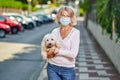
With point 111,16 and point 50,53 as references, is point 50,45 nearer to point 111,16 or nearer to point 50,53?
point 50,53

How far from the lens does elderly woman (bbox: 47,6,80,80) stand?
15.6 feet

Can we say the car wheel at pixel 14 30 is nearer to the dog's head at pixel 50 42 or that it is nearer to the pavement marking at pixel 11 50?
the pavement marking at pixel 11 50

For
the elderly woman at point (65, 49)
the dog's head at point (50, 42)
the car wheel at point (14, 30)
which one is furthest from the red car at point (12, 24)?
the dog's head at point (50, 42)

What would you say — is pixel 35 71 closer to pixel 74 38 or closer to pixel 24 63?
pixel 24 63

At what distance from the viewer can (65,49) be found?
4.75 meters

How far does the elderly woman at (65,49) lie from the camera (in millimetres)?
4746

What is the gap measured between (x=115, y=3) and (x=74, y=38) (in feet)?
28.6

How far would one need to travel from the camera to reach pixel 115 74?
1084 centimetres

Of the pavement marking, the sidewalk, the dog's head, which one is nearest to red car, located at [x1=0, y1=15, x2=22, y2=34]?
the pavement marking

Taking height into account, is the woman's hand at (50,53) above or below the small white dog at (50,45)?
below

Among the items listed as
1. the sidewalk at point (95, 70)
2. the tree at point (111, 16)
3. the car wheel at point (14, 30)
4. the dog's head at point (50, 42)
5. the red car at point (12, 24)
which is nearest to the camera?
the dog's head at point (50, 42)

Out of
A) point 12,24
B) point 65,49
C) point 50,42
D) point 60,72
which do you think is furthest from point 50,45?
point 12,24

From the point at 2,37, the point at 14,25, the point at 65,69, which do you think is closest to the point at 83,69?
the point at 65,69

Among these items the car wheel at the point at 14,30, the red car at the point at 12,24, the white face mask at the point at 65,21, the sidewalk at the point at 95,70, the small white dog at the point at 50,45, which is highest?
the white face mask at the point at 65,21
